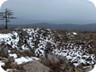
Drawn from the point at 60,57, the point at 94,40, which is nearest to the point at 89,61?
the point at 60,57

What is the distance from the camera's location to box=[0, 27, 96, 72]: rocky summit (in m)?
8.53

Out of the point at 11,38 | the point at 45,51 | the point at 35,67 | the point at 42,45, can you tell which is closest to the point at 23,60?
the point at 35,67

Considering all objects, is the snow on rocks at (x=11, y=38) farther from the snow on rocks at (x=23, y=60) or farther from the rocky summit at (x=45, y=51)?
the snow on rocks at (x=23, y=60)

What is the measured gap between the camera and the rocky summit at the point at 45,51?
336 inches

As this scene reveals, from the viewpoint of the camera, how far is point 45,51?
9.50 meters

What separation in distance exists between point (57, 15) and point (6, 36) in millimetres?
3376

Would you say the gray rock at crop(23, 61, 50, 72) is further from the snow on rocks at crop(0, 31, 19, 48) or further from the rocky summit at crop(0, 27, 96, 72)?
the snow on rocks at crop(0, 31, 19, 48)

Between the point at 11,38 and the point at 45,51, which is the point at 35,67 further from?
the point at 11,38

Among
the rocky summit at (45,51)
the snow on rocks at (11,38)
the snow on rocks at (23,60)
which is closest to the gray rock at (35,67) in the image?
the rocky summit at (45,51)

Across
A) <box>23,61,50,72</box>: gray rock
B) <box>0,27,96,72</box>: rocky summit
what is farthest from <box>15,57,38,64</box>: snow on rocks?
<box>23,61,50,72</box>: gray rock

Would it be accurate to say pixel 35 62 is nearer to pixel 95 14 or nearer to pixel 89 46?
pixel 95 14

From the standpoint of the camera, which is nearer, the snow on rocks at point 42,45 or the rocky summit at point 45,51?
the rocky summit at point 45,51

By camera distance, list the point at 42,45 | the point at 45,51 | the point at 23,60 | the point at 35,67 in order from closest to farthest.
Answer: the point at 35,67, the point at 23,60, the point at 45,51, the point at 42,45

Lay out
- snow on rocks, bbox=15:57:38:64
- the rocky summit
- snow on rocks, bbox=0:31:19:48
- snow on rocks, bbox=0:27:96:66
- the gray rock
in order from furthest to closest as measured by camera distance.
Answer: snow on rocks, bbox=0:31:19:48, snow on rocks, bbox=0:27:96:66, snow on rocks, bbox=15:57:38:64, the rocky summit, the gray rock
